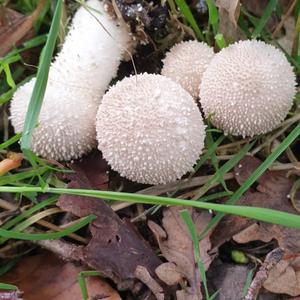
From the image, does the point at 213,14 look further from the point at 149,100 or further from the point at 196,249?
the point at 196,249

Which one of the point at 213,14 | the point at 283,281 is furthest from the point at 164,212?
the point at 213,14

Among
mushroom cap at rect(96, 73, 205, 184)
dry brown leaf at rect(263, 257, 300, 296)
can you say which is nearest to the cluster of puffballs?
mushroom cap at rect(96, 73, 205, 184)

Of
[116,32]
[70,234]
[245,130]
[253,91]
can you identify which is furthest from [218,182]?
[116,32]

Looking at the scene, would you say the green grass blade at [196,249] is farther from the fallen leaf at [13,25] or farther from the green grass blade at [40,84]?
the fallen leaf at [13,25]

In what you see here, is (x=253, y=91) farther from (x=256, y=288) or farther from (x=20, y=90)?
(x=20, y=90)

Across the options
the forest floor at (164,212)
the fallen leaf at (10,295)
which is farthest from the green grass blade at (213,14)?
the fallen leaf at (10,295)
